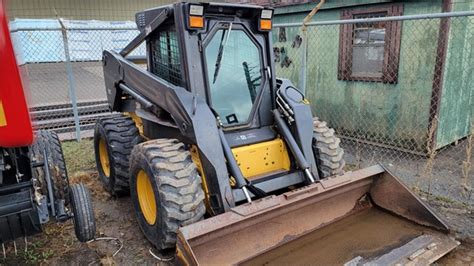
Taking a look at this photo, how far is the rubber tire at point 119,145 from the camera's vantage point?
4.13 m

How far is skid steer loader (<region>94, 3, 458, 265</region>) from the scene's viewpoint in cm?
285

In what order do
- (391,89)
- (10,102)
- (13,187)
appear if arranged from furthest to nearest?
1. (391,89)
2. (13,187)
3. (10,102)

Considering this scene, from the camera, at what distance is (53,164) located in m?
3.22

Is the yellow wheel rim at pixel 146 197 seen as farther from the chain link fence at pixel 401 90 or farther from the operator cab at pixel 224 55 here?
the chain link fence at pixel 401 90

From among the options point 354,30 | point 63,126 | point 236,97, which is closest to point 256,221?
point 236,97

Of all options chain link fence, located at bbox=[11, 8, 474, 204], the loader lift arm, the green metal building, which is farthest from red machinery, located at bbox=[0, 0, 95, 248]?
the green metal building

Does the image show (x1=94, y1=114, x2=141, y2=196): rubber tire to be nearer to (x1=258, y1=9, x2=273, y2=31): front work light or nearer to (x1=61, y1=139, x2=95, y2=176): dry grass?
(x1=61, y1=139, x2=95, y2=176): dry grass

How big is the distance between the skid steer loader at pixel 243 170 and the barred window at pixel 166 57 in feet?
0.03

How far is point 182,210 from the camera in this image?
282 centimetres

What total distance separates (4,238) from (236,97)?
217cm

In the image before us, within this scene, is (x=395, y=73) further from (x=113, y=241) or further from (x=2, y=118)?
(x=2, y=118)

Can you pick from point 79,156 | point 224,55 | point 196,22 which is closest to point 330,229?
point 224,55

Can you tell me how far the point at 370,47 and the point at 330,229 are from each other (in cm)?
394

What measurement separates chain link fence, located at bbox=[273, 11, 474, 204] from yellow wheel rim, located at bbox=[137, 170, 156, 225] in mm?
3116
